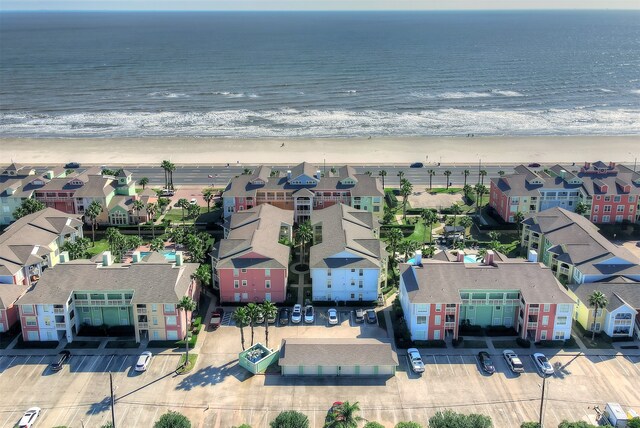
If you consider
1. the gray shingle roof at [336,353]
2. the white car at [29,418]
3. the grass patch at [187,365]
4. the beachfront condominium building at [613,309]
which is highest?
the beachfront condominium building at [613,309]

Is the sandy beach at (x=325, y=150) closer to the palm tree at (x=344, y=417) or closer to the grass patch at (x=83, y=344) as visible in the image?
the grass patch at (x=83, y=344)

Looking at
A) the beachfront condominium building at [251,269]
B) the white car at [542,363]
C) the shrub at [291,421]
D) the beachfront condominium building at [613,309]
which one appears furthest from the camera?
the beachfront condominium building at [251,269]

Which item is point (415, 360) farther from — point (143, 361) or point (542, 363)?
point (143, 361)

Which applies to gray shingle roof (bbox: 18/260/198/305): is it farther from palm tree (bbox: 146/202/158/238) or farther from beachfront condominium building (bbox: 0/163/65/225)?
beachfront condominium building (bbox: 0/163/65/225)

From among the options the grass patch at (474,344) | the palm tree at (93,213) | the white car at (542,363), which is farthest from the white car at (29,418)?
the white car at (542,363)

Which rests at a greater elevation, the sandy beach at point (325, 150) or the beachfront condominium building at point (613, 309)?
the sandy beach at point (325, 150)

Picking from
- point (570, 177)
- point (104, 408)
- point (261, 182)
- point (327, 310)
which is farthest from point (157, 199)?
point (570, 177)

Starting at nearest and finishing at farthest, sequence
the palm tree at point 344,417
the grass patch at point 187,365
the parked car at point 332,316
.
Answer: the palm tree at point 344,417 < the grass patch at point 187,365 < the parked car at point 332,316

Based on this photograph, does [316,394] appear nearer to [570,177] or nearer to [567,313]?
[567,313]
